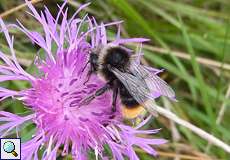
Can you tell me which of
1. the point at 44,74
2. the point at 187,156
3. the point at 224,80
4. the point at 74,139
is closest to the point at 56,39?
the point at 44,74

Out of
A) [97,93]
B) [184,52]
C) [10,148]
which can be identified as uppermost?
[184,52]

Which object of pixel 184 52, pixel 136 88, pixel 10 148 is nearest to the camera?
pixel 136 88

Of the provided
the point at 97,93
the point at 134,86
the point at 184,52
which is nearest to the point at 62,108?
the point at 97,93

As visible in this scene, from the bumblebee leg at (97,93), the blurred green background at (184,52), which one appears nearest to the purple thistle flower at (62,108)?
the bumblebee leg at (97,93)

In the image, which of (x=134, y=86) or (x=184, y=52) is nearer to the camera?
(x=134, y=86)

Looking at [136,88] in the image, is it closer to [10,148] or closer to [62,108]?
[62,108]

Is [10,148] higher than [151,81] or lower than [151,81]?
lower

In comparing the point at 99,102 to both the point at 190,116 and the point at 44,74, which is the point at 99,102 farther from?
the point at 190,116
